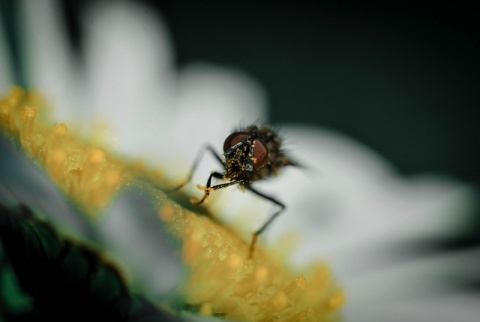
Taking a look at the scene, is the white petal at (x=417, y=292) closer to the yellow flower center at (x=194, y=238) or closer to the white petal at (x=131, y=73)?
the yellow flower center at (x=194, y=238)

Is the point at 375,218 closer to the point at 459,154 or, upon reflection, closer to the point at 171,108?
the point at 459,154

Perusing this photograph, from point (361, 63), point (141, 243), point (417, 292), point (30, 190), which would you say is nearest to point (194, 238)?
point (141, 243)

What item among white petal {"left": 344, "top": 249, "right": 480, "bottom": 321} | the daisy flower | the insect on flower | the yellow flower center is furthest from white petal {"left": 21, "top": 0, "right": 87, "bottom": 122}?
white petal {"left": 344, "top": 249, "right": 480, "bottom": 321}

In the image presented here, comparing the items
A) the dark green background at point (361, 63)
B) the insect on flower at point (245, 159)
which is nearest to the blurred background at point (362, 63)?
Result: the dark green background at point (361, 63)

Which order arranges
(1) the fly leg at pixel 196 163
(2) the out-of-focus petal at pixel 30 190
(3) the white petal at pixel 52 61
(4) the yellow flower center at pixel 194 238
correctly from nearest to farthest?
(2) the out-of-focus petal at pixel 30 190 < (4) the yellow flower center at pixel 194 238 < (1) the fly leg at pixel 196 163 < (3) the white petal at pixel 52 61

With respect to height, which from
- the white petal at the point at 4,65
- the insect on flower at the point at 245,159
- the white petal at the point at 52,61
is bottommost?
the insect on flower at the point at 245,159

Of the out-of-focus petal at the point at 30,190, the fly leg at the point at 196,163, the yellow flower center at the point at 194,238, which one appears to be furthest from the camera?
the fly leg at the point at 196,163

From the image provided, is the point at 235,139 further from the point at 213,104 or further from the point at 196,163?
the point at 213,104
